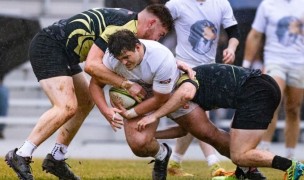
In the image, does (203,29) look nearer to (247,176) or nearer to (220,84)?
(220,84)

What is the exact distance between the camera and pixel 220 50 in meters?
15.9

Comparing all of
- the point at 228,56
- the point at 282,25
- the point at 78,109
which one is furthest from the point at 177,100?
the point at 282,25

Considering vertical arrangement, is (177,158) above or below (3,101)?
above

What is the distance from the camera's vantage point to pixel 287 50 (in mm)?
13641

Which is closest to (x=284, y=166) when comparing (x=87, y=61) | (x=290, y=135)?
(x=87, y=61)

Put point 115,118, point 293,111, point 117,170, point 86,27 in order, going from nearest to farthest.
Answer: point 115,118 → point 86,27 → point 117,170 → point 293,111

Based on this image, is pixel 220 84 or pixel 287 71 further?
pixel 287 71

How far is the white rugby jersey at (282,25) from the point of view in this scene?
44.9 ft

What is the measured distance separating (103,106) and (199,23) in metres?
2.31

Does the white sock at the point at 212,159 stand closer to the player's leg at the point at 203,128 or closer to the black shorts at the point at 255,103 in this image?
the player's leg at the point at 203,128

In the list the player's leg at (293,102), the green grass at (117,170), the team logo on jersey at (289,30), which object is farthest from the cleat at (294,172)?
the team logo on jersey at (289,30)

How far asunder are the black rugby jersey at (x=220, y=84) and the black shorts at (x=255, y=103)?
6 cm

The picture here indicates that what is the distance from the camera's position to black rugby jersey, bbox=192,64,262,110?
993cm

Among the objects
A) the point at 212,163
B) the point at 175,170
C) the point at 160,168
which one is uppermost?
the point at 160,168
